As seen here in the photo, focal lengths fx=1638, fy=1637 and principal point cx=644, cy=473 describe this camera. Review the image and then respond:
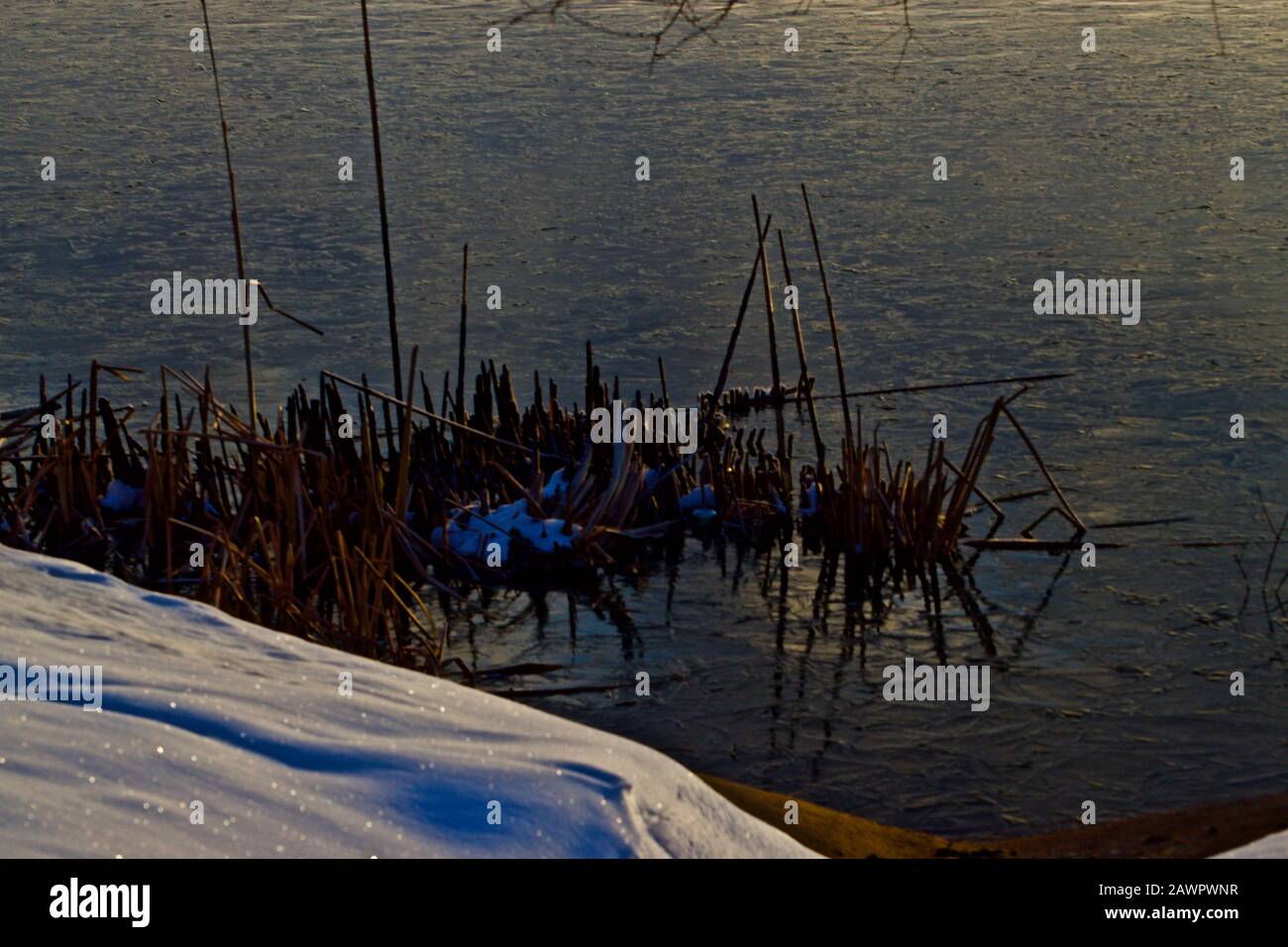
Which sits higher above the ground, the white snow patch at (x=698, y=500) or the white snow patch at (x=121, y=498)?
the white snow patch at (x=121, y=498)

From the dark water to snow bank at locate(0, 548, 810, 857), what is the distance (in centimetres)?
220

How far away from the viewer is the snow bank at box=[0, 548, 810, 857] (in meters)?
2.58

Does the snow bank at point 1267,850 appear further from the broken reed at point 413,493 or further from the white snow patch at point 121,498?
the white snow patch at point 121,498

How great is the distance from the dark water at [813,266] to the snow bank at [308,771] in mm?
2199

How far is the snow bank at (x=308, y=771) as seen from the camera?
2584 mm

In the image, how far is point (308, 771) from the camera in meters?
2.83

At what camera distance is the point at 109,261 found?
1079cm

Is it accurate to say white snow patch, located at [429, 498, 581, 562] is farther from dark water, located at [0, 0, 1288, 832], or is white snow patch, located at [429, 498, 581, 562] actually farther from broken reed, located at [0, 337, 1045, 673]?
dark water, located at [0, 0, 1288, 832]

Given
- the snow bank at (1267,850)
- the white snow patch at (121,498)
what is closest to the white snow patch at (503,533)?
the white snow patch at (121,498)

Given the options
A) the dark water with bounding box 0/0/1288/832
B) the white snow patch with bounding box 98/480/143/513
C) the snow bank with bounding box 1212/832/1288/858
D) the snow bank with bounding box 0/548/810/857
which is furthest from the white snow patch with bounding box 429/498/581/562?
the snow bank with bounding box 1212/832/1288/858

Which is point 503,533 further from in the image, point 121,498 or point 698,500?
point 121,498

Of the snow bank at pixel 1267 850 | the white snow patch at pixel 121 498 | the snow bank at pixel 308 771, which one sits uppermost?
the white snow patch at pixel 121 498
